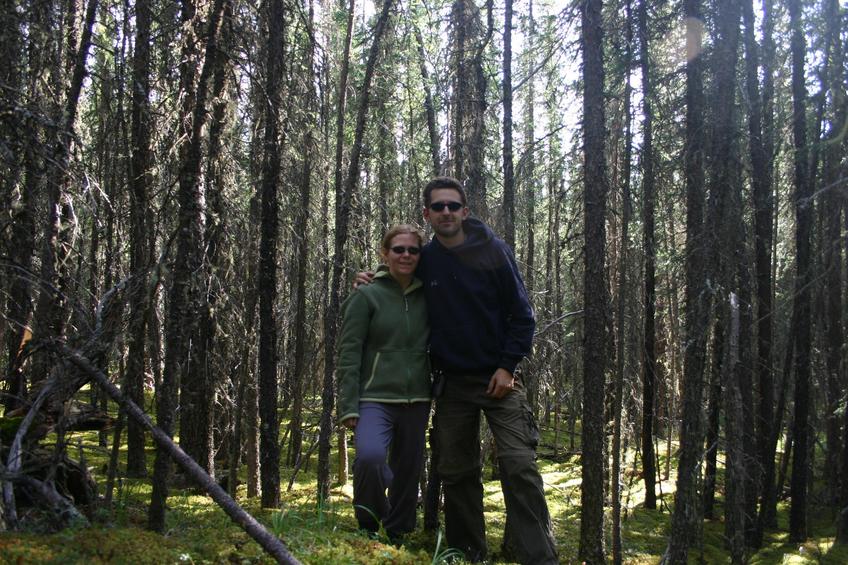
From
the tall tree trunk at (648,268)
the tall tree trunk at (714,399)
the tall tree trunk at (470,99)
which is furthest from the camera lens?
the tall tree trunk at (648,268)

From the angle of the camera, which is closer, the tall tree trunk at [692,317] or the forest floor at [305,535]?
the forest floor at [305,535]

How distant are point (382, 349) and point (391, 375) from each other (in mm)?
187

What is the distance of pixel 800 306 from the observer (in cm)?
1400

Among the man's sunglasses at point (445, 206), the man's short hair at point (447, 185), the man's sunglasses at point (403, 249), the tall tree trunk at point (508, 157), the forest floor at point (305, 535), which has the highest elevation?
the tall tree trunk at point (508, 157)

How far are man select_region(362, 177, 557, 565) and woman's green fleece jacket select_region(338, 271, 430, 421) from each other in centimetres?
13

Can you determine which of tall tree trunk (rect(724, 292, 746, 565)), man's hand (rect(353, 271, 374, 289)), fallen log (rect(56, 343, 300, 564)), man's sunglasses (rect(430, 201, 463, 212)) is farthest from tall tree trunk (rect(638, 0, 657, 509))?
fallen log (rect(56, 343, 300, 564))

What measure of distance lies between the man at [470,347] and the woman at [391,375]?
0.13 meters

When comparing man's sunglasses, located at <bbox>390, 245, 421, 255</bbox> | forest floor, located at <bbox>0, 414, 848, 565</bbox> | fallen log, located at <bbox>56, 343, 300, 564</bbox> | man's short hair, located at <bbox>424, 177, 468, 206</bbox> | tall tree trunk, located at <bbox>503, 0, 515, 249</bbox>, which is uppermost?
tall tree trunk, located at <bbox>503, 0, 515, 249</bbox>

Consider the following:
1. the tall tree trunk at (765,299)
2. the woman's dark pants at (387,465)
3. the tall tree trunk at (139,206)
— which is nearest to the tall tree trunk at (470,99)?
the tall tree trunk at (139,206)

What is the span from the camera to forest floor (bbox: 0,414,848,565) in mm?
2920

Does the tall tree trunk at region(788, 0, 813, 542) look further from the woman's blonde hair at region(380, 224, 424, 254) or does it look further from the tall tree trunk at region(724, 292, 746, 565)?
the woman's blonde hair at region(380, 224, 424, 254)

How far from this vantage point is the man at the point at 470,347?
13.9 ft

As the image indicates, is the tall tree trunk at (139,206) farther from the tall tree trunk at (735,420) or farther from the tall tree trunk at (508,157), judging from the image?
the tall tree trunk at (735,420)

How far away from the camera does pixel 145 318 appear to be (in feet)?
14.7
